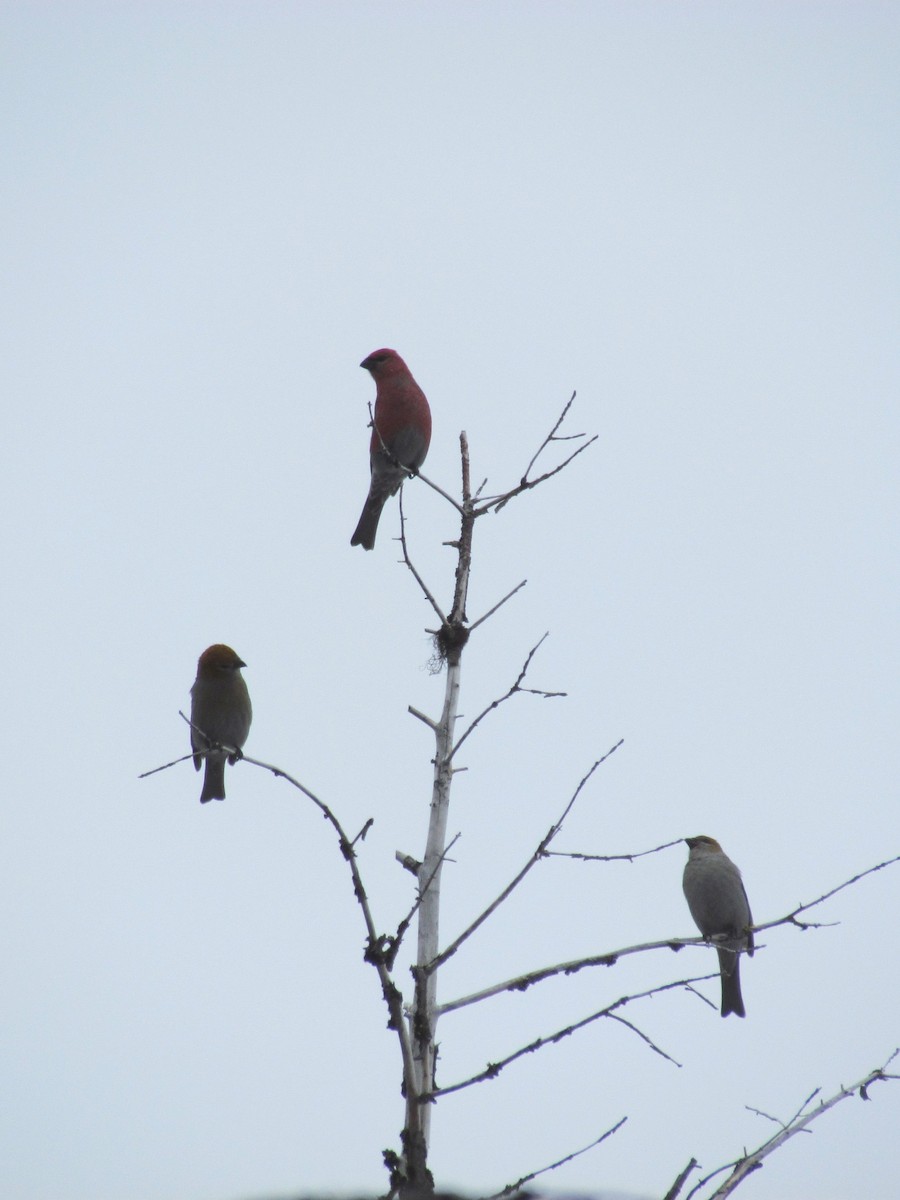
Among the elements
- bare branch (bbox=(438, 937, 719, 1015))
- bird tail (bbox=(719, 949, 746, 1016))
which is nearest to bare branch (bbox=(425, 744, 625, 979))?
bare branch (bbox=(438, 937, 719, 1015))

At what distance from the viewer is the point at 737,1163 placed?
3.09 metres

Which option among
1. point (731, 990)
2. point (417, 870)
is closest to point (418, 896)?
point (417, 870)

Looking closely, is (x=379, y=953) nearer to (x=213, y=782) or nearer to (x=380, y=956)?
(x=380, y=956)

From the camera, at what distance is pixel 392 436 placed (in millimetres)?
7566

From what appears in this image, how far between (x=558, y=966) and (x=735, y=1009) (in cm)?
362

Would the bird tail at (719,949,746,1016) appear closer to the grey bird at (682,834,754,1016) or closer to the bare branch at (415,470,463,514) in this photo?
the grey bird at (682,834,754,1016)

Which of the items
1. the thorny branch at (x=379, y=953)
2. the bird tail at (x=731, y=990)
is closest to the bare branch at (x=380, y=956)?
the thorny branch at (x=379, y=953)

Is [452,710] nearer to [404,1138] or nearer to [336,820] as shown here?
[336,820]

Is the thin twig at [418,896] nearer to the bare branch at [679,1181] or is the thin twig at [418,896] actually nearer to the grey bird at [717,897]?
the bare branch at [679,1181]

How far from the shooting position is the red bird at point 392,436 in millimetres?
7570

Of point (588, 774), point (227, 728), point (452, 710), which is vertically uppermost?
point (227, 728)

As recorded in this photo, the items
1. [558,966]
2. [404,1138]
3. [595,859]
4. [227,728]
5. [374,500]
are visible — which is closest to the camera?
[404,1138]

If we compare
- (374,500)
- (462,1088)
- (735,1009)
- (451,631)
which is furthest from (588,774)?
(374,500)

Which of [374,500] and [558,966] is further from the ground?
[374,500]
